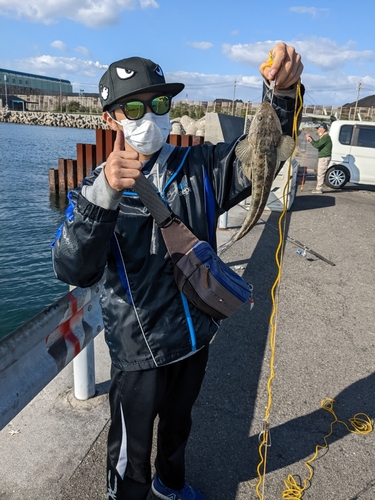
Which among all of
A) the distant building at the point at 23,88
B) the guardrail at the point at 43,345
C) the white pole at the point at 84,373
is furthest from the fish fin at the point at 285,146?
the distant building at the point at 23,88

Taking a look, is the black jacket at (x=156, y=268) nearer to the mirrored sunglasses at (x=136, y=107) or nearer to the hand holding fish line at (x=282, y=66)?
the hand holding fish line at (x=282, y=66)

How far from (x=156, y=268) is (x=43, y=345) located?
1.03 m

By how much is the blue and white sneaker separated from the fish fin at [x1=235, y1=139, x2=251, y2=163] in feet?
7.43

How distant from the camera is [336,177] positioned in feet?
54.7

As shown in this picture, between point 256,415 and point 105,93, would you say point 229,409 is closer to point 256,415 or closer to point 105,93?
point 256,415

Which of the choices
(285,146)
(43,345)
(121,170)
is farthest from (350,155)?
(121,170)

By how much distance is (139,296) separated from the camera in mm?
2326

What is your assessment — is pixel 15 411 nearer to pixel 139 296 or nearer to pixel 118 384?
pixel 118 384

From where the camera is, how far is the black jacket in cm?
229

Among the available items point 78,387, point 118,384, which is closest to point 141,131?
point 118,384

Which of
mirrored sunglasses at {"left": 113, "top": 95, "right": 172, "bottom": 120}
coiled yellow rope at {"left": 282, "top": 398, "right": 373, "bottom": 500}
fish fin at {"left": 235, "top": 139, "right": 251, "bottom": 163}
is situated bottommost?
coiled yellow rope at {"left": 282, "top": 398, "right": 373, "bottom": 500}

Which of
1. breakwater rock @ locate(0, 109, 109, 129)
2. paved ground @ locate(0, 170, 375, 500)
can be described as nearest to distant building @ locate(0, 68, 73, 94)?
breakwater rock @ locate(0, 109, 109, 129)

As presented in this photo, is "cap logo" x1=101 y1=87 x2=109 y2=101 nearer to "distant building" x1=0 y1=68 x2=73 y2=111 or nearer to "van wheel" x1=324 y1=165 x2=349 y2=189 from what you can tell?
"van wheel" x1=324 y1=165 x2=349 y2=189

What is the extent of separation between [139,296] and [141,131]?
3.08 feet
